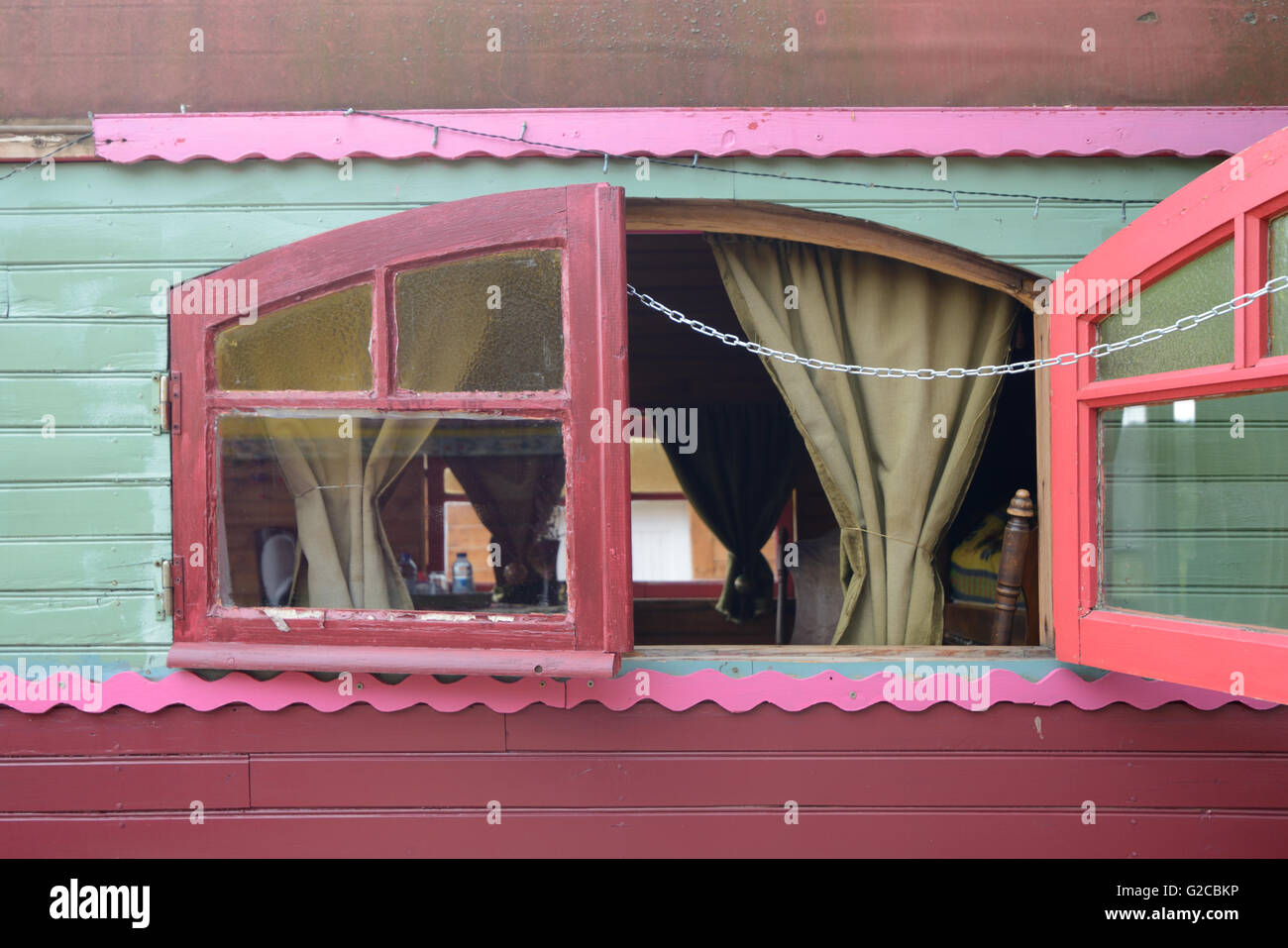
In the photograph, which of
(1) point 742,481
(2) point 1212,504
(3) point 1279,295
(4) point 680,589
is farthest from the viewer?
(4) point 680,589

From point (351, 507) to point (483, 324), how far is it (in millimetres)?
633

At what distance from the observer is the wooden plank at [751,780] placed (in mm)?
2217

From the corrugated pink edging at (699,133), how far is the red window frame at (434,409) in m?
0.23

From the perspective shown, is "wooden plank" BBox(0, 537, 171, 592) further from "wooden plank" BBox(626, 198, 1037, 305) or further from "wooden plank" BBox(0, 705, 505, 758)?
"wooden plank" BBox(626, 198, 1037, 305)

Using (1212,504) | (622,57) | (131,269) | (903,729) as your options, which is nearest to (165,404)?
(131,269)

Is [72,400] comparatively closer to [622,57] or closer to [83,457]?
[83,457]

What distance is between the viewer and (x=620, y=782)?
7.34 feet

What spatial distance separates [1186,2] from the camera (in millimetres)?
2287

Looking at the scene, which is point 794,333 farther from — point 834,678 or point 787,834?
point 787,834

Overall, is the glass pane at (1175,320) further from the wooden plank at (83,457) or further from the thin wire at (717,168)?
the wooden plank at (83,457)

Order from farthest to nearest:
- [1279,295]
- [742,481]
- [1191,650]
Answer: [742,481] < [1191,650] < [1279,295]

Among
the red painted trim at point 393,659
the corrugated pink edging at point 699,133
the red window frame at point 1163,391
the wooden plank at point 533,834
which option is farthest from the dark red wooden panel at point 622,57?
the wooden plank at point 533,834

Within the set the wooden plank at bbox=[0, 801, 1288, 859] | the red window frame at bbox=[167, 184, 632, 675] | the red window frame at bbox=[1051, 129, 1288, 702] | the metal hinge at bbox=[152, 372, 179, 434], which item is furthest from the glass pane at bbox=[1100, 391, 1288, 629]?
the metal hinge at bbox=[152, 372, 179, 434]

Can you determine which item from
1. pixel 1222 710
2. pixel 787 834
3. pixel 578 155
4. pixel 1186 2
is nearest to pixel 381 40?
pixel 578 155
